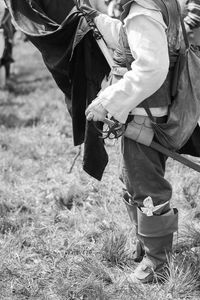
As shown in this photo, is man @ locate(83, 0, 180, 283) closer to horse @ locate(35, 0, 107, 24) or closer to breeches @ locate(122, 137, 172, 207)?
breeches @ locate(122, 137, 172, 207)

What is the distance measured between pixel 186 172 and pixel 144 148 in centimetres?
160

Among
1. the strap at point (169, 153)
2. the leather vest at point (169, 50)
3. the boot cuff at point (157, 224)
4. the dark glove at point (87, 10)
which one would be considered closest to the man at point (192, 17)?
the leather vest at point (169, 50)

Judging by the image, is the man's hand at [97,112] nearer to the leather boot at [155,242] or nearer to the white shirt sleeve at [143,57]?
the white shirt sleeve at [143,57]

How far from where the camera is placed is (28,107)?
7.01m

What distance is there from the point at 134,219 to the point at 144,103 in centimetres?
68

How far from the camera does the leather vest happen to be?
2.30m

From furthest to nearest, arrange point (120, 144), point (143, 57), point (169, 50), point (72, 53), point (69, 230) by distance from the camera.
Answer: point (69, 230)
point (120, 144)
point (72, 53)
point (169, 50)
point (143, 57)

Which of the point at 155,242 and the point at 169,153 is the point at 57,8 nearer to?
the point at 169,153

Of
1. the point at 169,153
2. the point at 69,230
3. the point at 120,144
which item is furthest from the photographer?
the point at 69,230

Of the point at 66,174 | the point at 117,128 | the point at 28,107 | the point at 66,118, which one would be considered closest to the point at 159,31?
the point at 117,128

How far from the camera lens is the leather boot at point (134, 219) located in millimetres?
2775

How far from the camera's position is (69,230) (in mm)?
3447

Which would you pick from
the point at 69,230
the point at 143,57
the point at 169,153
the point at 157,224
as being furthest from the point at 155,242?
the point at 143,57

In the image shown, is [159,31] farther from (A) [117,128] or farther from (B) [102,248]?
(B) [102,248]
